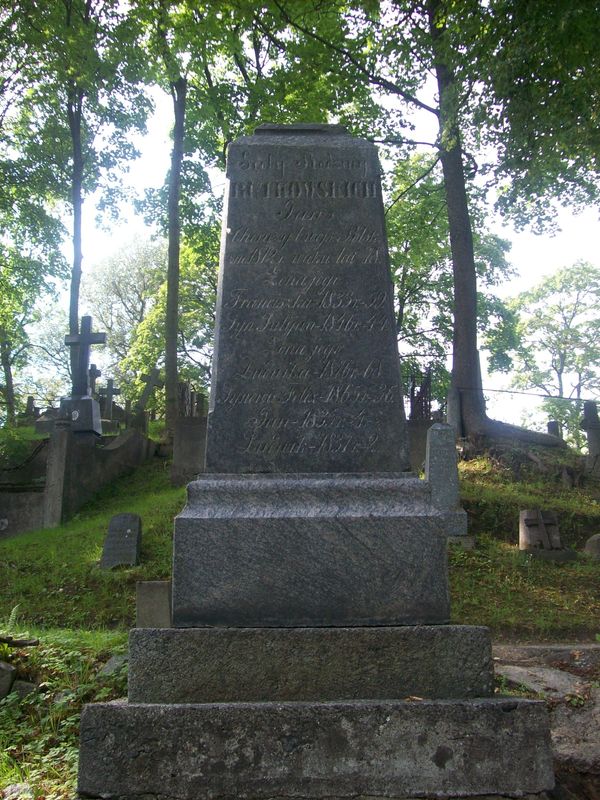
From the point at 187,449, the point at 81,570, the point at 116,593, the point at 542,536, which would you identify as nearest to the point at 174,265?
the point at 187,449

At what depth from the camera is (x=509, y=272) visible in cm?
2764

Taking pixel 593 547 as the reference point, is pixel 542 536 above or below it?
above

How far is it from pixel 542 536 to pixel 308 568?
25.0ft

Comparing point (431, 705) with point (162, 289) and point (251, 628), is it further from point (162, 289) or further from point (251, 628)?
point (162, 289)

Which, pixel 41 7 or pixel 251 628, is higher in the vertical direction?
pixel 41 7

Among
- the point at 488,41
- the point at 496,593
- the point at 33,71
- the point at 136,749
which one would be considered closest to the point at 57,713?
the point at 136,749

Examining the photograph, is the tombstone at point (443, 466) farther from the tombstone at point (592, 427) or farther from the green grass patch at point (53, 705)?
the green grass patch at point (53, 705)

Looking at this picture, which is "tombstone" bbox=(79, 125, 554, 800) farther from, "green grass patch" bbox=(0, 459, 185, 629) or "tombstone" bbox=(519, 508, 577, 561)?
"tombstone" bbox=(519, 508, 577, 561)

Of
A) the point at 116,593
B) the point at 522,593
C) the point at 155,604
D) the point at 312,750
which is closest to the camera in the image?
the point at 312,750

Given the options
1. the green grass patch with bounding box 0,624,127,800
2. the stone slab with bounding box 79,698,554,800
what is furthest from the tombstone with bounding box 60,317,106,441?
the stone slab with bounding box 79,698,554,800

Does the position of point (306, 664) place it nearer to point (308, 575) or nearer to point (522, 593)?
point (308, 575)

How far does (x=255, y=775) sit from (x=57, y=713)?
1.96 meters

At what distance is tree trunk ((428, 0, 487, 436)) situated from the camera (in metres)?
14.1

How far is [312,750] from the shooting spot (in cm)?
249
